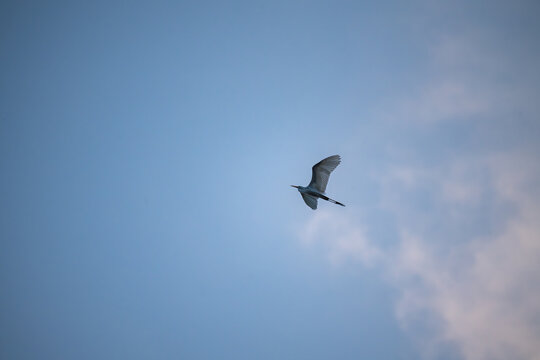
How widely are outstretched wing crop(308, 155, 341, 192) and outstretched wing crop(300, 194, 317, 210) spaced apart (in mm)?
1515

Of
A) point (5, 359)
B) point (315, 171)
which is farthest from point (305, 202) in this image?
point (5, 359)

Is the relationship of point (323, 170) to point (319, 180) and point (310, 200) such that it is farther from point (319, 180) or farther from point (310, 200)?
point (310, 200)

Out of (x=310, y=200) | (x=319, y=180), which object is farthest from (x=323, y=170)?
(x=310, y=200)

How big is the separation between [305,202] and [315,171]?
379 cm

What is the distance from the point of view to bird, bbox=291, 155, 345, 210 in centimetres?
2336

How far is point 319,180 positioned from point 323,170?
1072 mm

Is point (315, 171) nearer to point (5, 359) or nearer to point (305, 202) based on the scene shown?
point (305, 202)

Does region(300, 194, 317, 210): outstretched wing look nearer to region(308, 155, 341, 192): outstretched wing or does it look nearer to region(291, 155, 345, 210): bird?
region(291, 155, 345, 210): bird

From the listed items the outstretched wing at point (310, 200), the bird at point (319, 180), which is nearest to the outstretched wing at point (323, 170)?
the bird at point (319, 180)

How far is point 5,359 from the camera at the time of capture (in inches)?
3935

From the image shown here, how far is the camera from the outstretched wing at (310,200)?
87.0 ft

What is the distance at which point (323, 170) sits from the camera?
949 inches

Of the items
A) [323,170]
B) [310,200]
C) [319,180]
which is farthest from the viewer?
[310,200]

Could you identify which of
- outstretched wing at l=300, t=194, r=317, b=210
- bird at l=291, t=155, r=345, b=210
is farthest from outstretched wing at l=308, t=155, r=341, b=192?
outstretched wing at l=300, t=194, r=317, b=210
